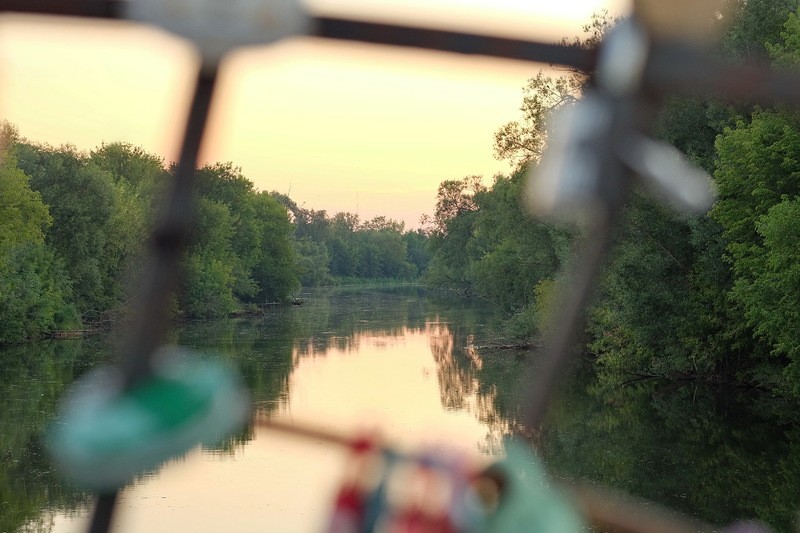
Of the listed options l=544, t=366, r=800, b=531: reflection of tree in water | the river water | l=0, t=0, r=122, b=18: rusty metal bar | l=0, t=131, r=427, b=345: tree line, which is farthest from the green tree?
l=0, t=0, r=122, b=18: rusty metal bar

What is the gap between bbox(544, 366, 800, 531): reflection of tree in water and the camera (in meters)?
15.8

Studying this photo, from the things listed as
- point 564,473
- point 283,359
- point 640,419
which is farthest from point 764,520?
→ point 283,359

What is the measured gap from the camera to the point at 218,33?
0.53 metres

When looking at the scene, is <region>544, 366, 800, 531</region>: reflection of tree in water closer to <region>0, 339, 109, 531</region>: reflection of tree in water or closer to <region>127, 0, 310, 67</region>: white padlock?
<region>0, 339, 109, 531</region>: reflection of tree in water

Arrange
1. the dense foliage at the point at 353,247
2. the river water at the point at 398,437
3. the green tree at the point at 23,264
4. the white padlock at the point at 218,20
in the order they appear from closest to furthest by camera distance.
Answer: the white padlock at the point at 218,20
the river water at the point at 398,437
the green tree at the point at 23,264
the dense foliage at the point at 353,247

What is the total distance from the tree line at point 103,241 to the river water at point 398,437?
3494mm

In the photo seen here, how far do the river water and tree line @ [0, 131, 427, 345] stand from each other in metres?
3.49

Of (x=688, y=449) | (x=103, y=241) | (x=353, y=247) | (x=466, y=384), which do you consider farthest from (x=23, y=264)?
(x=353, y=247)

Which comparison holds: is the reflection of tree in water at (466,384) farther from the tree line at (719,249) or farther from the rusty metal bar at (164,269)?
the rusty metal bar at (164,269)

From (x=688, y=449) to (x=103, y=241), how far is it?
25.3 metres

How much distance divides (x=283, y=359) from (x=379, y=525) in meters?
29.2

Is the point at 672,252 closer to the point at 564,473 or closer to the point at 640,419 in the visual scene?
the point at 640,419

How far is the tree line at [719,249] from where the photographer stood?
18.4 m

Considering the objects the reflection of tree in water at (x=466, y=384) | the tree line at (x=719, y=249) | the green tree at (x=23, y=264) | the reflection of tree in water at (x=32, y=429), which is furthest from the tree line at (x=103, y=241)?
the tree line at (x=719, y=249)
